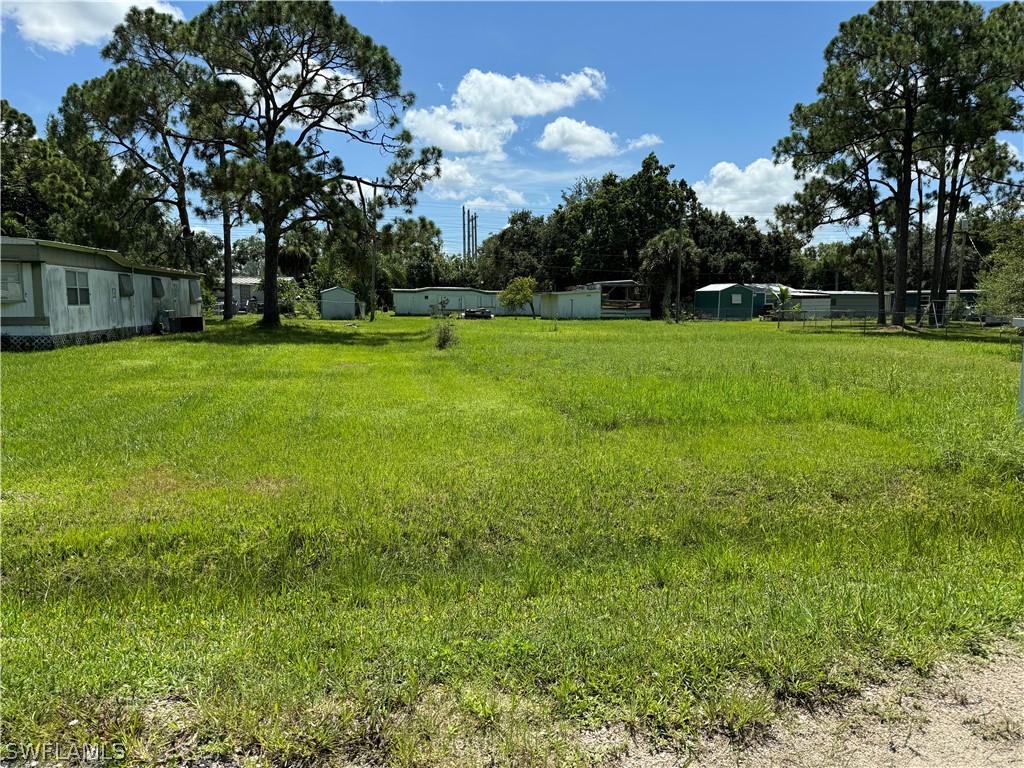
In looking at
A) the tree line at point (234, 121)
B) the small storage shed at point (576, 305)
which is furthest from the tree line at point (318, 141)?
the small storage shed at point (576, 305)

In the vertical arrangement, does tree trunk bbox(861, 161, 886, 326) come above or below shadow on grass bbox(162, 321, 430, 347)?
above

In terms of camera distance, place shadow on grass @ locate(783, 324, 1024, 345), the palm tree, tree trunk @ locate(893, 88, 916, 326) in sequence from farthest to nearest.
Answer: the palm tree → tree trunk @ locate(893, 88, 916, 326) → shadow on grass @ locate(783, 324, 1024, 345)

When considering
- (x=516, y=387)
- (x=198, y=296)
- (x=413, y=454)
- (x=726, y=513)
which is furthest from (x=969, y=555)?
(x=198, y=296)

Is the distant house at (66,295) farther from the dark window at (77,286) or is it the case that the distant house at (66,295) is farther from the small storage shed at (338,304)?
the small storage shed at (338,304)

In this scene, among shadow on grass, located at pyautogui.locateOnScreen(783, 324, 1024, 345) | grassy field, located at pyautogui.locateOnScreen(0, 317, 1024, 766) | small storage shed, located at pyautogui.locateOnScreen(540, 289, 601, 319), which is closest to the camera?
grassy field, located at pyautogui.locateOnScreen(0, 317, 1024, 766)

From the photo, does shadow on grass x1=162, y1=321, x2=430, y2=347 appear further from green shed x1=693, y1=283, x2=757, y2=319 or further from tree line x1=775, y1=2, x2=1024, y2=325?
green shed x1=693, y1=283, x2=757, y2=319

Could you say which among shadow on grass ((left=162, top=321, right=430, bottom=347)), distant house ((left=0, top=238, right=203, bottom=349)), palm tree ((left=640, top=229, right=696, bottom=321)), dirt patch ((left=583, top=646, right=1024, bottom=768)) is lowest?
dirt patch ((left=583, top=646, right=1024, bottom=768))

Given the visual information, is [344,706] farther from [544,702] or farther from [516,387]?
[516,387]

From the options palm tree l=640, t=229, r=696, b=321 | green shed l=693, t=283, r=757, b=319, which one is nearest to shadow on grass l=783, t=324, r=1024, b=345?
palm tree l=640, t=229, r=696, b=321

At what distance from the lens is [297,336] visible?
24.5m

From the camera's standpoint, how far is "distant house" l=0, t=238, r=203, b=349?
15.8m

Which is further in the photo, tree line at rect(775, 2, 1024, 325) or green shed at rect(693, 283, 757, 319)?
green shed at rect(693, 283, 757, 319)

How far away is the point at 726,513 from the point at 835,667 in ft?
8.52

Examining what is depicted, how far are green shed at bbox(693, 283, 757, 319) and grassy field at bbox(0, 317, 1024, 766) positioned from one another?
42378 millimetres
